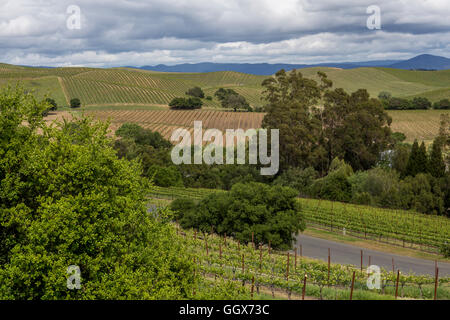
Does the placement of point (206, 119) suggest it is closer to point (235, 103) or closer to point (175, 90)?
point (235, 103)

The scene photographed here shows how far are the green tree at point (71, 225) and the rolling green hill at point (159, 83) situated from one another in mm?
85795

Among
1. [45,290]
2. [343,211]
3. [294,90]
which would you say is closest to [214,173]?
[294,90]

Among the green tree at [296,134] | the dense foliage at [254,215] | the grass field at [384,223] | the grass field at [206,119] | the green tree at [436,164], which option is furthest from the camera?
the grass field at [206,119]

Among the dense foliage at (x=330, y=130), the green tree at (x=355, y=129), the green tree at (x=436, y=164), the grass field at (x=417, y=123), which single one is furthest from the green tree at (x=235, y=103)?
the green tree at (x=436, y=164)

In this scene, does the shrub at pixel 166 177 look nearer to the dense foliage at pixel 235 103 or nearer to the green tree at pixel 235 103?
the green tree at pixel 235 103

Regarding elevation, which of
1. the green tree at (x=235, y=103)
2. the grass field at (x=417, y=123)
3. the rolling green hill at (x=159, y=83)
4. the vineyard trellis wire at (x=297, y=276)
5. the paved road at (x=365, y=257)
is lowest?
the paved road at (x=365, y=257)

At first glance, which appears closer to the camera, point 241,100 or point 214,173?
point 214,173

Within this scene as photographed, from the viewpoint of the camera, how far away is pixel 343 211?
4366 cm

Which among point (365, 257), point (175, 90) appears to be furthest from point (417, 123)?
point (175, 90)

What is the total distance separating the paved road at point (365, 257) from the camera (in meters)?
28.1

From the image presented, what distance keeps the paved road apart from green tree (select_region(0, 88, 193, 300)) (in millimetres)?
18828

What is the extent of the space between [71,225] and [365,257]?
959 inches
